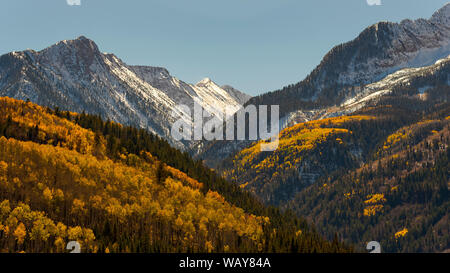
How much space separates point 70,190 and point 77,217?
17777mm

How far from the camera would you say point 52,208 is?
179 metres

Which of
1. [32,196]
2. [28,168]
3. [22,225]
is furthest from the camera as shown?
[28,168]

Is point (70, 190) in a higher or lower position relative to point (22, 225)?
higher

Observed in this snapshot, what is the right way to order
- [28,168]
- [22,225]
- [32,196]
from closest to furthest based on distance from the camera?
[22,225]
[32,196]
[28,168]
